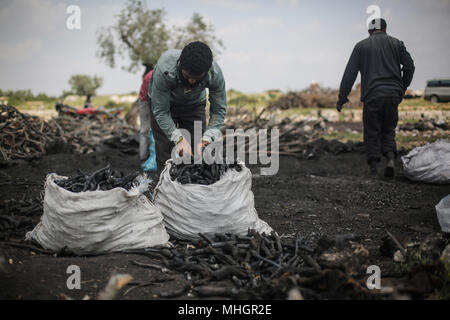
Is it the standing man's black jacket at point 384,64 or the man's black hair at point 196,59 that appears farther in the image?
the standing man's black jacket at point 384,64

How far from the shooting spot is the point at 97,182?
10.4ft

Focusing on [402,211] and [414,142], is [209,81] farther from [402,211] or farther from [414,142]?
[414,142]

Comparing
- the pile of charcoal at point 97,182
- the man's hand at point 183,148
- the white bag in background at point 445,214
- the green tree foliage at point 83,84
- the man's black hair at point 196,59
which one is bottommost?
the white bag in background at point 445,214

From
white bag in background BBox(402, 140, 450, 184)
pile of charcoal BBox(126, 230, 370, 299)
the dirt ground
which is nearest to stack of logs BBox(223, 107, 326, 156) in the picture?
the dirt ground

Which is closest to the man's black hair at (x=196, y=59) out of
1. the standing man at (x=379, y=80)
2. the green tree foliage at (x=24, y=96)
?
the standing man at (x=379, y=80)

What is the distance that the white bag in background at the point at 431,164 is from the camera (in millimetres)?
→ 5445

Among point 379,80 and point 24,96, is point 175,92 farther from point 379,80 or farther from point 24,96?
point 24,96

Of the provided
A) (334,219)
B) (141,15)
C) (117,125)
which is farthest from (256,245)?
(141,15)

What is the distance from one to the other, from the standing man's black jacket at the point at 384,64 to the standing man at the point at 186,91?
281 cm

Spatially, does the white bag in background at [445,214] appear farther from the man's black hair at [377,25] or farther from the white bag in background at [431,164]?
the man's black hair at [377,25]

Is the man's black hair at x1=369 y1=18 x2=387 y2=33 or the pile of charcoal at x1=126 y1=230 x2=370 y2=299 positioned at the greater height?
the man's black hair at x1=369 y1=18 x2=387 y2=33

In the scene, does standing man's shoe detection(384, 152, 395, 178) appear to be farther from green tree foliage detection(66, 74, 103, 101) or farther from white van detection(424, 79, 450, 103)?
green tree foliage detection(66, 74, 103, 101)

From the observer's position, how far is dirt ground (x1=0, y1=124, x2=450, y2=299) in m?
2.46

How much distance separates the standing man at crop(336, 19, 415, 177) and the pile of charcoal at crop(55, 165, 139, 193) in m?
3.89
